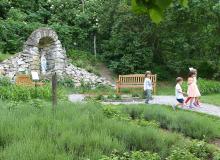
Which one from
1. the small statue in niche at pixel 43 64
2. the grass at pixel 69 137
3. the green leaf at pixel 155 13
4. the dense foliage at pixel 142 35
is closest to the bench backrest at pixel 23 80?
the small statue in niche at pixel 43 64

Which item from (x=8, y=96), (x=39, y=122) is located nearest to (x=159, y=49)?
(x=8, y=96)

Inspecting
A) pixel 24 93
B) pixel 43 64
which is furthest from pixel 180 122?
pixel 43 64

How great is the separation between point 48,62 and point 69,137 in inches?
716

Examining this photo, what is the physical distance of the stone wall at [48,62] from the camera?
2346 cm

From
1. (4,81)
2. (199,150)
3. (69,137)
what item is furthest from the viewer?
(4,81)

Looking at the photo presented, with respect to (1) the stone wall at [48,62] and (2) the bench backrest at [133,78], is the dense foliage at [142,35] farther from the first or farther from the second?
(2) the bench backrest at [133,78]

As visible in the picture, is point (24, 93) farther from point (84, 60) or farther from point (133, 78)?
point (84, 60)

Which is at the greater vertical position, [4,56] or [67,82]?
[4,56]

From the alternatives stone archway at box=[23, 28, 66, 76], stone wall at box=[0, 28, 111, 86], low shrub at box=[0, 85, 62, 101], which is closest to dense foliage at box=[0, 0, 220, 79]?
stone archway at box=[23, 28, 66, 76]

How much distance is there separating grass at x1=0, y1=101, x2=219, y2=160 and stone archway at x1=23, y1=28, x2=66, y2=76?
13785 mm

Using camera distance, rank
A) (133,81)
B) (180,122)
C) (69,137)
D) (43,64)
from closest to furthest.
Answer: (69,137) → (180,122) → (133,81) → (43,64)

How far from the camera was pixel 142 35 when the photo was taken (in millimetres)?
26688

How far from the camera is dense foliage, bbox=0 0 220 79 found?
25.8 m

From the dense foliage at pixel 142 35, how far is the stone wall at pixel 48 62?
1.58 meters
